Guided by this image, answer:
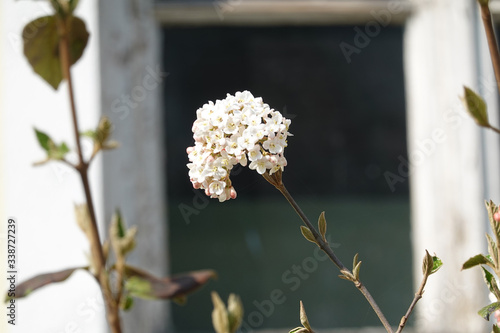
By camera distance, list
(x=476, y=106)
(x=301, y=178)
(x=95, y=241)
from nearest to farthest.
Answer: (x=476, y=106), (x=95, y=241), (x=301, y=178)

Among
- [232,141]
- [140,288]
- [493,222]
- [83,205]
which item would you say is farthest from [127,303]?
[493,222]

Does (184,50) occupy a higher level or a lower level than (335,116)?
higher

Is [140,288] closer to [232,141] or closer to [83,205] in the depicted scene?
[83,205]

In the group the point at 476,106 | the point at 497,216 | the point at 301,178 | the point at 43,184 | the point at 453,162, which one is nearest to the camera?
the point at 497,216

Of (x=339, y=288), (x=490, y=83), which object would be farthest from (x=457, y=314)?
(x=490, y=83)

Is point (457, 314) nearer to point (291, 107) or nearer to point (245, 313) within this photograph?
point (245, 313)

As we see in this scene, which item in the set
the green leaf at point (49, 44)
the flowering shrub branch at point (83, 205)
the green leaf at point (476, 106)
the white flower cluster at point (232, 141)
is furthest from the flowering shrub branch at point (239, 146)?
the green leaf at point (49, 44)
